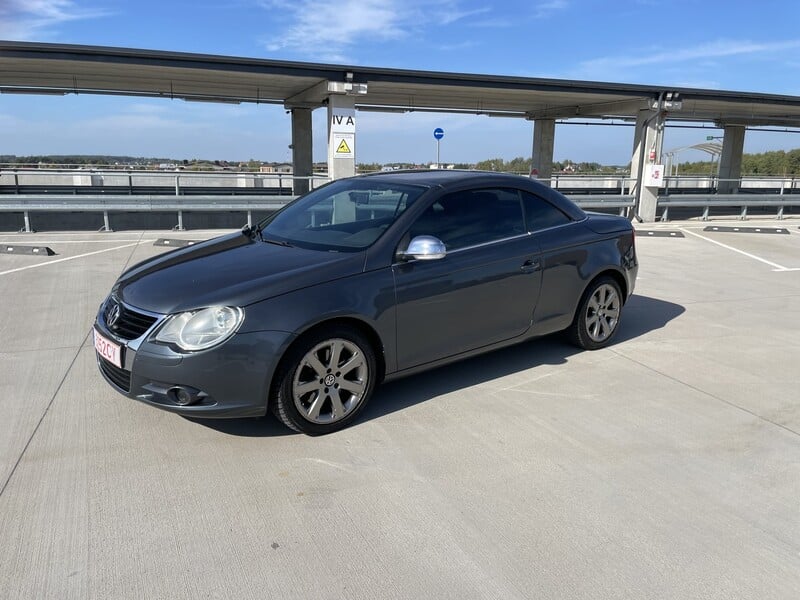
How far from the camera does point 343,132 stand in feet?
49.8

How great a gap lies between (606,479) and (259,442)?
1985 mm

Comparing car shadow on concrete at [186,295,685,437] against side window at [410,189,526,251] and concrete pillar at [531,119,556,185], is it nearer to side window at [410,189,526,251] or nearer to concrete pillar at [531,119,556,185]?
side window at [410,189,526,251]

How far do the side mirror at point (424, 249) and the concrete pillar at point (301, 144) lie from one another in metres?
18.3

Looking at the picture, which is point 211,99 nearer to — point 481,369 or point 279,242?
point 279,242

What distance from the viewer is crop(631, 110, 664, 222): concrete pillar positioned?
17.7 meters

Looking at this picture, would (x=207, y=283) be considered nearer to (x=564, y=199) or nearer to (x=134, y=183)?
(x=564, y=199)

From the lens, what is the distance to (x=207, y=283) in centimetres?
352

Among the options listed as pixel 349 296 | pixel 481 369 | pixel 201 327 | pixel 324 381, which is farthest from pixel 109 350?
pixel 481 369

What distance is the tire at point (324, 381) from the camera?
345 centimetres

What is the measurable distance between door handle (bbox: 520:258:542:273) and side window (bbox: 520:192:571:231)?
292 mm

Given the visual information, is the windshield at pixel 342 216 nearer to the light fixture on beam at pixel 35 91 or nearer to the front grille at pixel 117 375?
the front grille at pixel 117 375

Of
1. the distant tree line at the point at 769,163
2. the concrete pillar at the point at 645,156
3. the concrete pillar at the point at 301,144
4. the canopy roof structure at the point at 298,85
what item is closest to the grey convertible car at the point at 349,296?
the canopy roof structure at the point at 298,85

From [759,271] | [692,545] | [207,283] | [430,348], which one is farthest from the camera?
[759,271]

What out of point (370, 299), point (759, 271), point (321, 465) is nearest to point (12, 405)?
point (321, 465)
